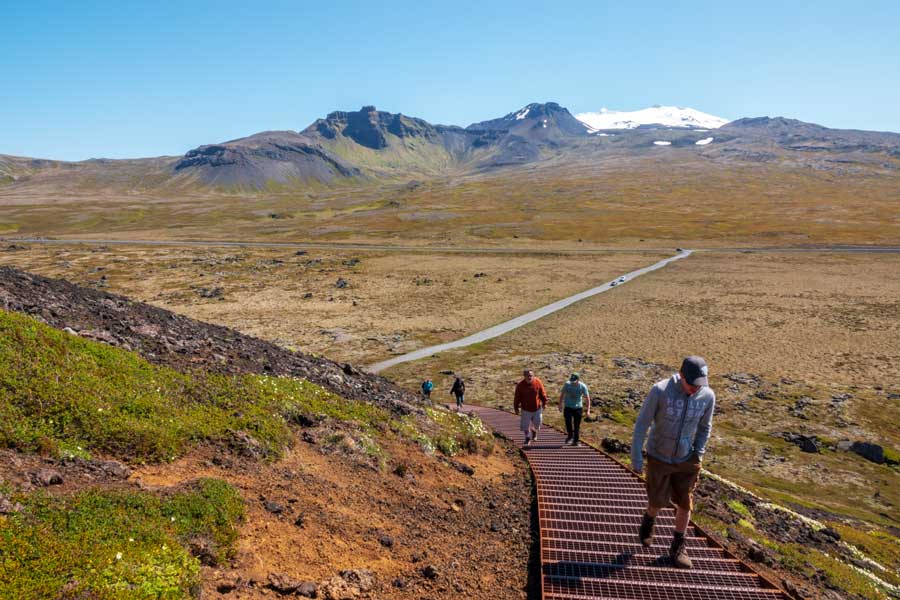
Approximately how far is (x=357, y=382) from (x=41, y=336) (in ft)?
29.6

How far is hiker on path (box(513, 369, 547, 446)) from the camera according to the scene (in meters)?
16.3

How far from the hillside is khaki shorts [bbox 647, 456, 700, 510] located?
2496 mm

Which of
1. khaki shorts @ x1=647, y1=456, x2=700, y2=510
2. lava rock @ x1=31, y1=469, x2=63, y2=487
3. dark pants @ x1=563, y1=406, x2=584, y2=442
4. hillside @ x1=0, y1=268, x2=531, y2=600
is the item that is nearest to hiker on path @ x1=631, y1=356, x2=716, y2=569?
khaki shorts @ x1=647, y1=456, x2=700, y2=510

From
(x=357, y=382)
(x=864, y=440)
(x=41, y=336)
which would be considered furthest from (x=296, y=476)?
(x=864, y=440)

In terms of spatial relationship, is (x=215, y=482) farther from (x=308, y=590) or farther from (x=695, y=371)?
(x=695, y=371)

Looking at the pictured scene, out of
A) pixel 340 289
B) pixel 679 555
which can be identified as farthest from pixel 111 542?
pixel 340 289

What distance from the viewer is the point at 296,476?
1010cm

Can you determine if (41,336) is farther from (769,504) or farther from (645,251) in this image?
(645,251)

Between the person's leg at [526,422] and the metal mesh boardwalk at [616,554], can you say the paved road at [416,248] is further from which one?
the metal mesh boardwalk at [616,554]

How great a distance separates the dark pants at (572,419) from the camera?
53.3 ft

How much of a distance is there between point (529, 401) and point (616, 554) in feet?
26.0

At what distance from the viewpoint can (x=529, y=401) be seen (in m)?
A: 16.5

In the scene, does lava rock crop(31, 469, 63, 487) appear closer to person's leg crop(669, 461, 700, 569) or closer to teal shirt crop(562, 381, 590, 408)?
person's leg crop(669, 461, 700, 569)

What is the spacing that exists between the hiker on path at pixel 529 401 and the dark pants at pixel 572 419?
0.76 meters
